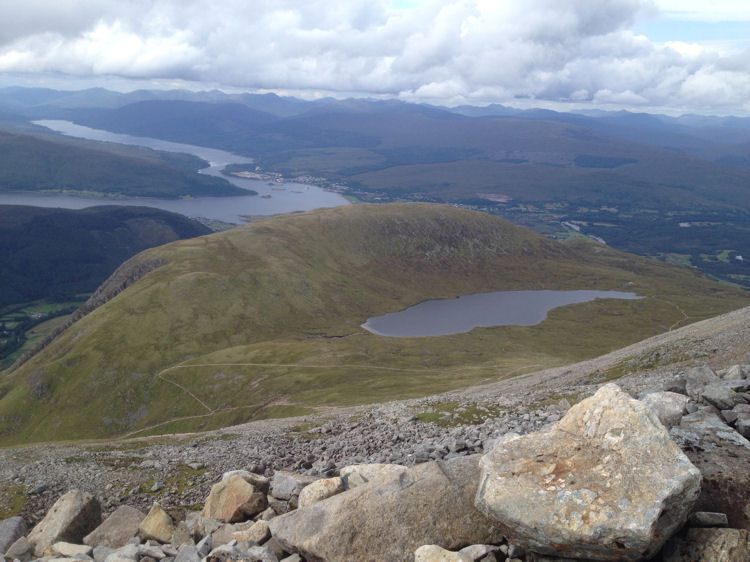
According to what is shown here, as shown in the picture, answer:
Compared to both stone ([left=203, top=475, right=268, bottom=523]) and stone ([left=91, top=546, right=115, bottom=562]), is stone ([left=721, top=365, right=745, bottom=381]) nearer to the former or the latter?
stone ([left=203, top=475, right=268, bottom=523])

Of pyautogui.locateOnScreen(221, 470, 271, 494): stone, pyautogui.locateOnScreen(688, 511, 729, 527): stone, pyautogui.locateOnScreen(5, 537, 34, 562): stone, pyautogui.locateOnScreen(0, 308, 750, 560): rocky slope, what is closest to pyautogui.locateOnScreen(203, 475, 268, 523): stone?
pyautogui.locateOnScreen(221, 470, 271, 494): stone

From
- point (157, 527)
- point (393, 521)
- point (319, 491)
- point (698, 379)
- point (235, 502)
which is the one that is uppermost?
point (698, 379)

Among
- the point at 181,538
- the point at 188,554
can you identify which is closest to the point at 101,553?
the point at 181,538

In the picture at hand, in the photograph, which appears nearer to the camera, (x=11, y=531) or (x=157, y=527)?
(x=157, y=527)

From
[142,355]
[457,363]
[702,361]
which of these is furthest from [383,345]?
[702,361]

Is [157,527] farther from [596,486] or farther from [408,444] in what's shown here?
[596,486]

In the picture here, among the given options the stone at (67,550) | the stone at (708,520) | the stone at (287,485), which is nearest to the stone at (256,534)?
the stone at (287,485)
